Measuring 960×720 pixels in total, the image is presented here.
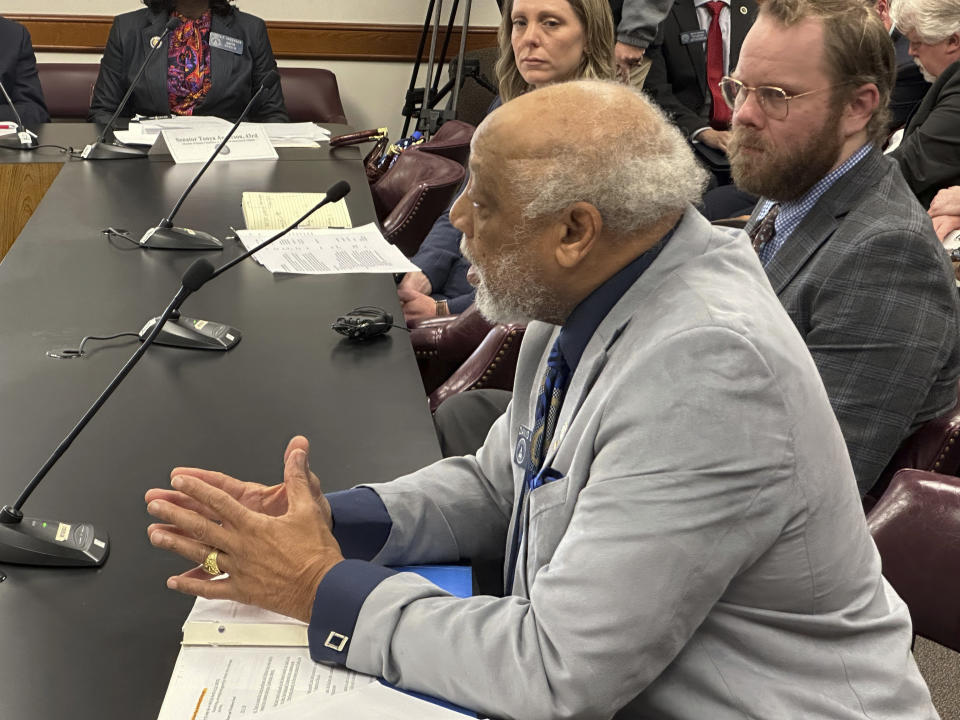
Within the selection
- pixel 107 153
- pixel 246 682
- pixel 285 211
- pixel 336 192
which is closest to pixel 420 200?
pixel 285 211

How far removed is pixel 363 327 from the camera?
2070 mm

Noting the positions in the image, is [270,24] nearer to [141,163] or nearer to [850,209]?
[141,163]

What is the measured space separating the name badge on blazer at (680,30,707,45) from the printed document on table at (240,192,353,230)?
6.80ft

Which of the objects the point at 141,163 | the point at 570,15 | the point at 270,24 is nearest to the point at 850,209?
the point at 570,15

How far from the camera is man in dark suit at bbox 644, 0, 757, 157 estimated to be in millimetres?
4750

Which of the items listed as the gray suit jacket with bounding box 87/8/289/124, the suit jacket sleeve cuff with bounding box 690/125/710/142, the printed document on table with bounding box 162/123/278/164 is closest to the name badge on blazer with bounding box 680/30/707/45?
the gray suit jacket with bounding box 87/8/289/124

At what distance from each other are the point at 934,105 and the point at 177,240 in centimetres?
234

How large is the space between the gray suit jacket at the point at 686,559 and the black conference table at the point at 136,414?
29 cm

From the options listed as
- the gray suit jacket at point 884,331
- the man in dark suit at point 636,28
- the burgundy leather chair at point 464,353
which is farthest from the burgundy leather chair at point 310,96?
the gray suit jacket at point 884,331

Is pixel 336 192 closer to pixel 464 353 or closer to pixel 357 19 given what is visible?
pixel 464 353

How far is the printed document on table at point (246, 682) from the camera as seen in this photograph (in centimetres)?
103

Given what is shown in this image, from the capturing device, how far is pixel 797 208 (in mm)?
2016

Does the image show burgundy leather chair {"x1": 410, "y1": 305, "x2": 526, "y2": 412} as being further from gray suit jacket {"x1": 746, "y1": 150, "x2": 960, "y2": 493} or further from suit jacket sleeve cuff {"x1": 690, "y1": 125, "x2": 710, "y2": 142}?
suit jacket sleeve cuff {"x1": 690, "y1": 125, "x2": 710, "y2": 142}

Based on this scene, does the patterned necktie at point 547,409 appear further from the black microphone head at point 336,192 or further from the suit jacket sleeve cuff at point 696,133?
the suit jacket sleeve cuff at point 696,133
